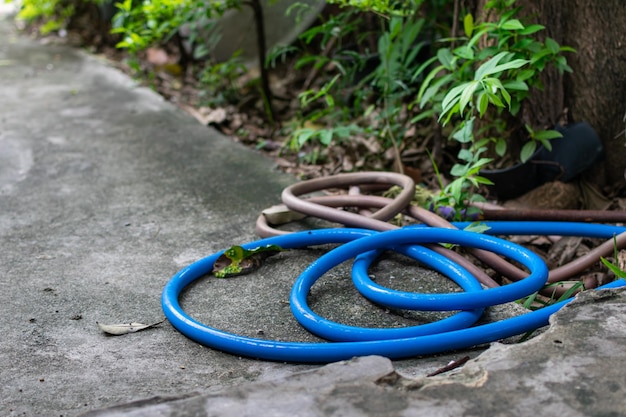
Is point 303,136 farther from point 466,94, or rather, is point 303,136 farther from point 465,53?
point 466,94

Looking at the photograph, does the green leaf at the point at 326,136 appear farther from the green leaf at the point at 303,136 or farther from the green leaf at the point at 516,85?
the green leaf at the point at 516,85

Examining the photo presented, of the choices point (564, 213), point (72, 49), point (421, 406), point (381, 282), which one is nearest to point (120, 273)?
point (381, 282)

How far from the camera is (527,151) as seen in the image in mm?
2992

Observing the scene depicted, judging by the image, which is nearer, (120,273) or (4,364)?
(4,364)

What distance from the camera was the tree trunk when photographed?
9.59 ft

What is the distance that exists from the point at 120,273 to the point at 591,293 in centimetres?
147

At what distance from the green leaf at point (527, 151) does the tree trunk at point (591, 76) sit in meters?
0.13

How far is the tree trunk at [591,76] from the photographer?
9.59 ft

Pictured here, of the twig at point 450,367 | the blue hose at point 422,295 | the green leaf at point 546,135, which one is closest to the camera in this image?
the twig at point 450,367

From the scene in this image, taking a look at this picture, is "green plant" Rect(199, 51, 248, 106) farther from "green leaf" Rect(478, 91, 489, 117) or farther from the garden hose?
"green leaf" Rect(478, 91, 489, 117)

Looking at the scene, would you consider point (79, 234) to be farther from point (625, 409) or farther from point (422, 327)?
point (625, 409)

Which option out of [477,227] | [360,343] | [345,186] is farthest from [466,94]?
[360,343]

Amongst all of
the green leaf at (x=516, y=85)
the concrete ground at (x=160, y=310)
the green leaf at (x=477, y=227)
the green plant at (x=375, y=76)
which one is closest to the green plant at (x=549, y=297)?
the green leaf at (x=477, y=227)

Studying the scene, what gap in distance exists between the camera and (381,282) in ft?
7.95
